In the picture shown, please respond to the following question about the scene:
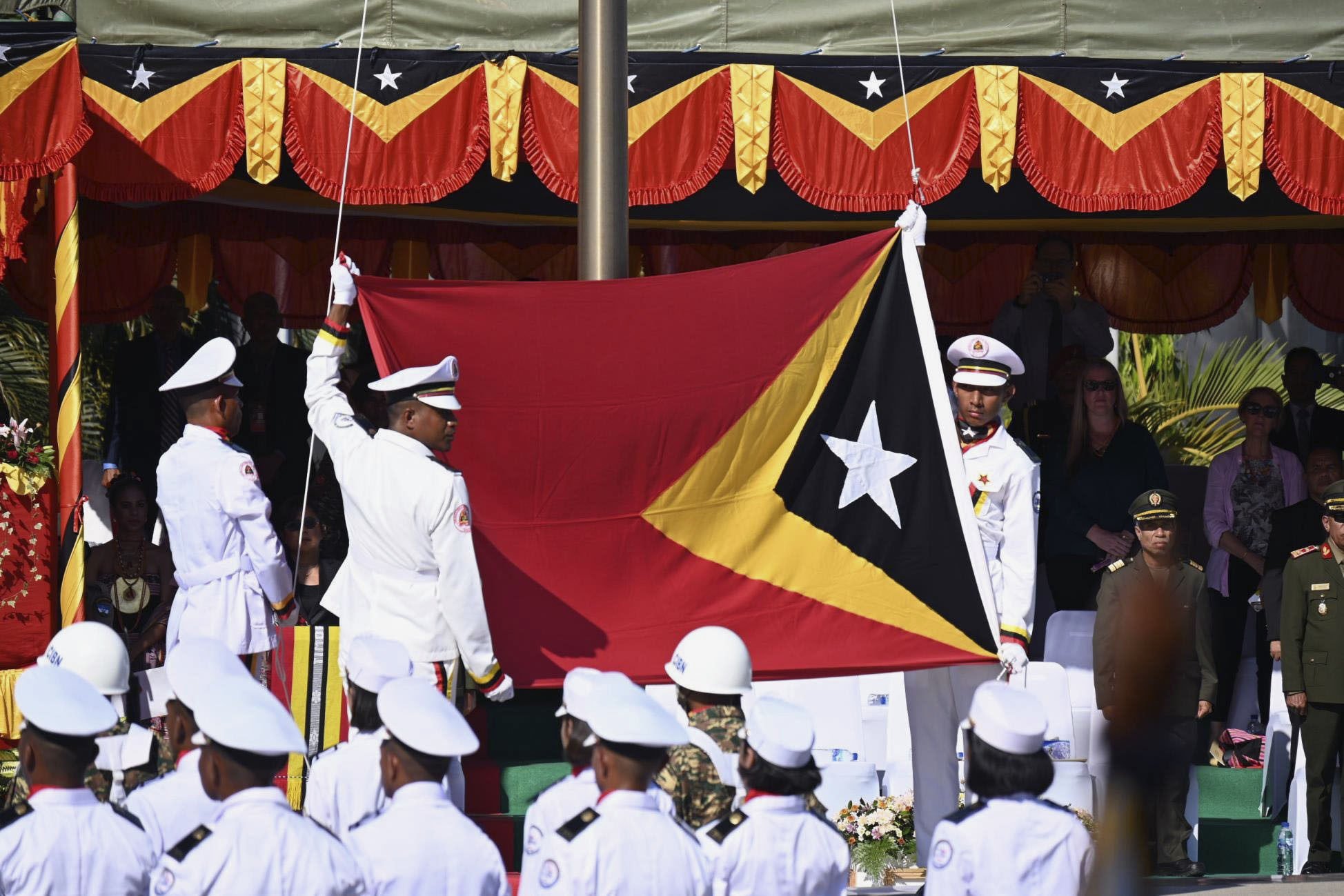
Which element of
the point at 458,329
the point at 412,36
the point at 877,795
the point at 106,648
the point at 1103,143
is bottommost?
the point at 877,795

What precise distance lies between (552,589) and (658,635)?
0.43 meters

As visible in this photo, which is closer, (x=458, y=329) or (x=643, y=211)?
(x=458, y=329)

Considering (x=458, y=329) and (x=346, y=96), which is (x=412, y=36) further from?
(x=458, y=329)

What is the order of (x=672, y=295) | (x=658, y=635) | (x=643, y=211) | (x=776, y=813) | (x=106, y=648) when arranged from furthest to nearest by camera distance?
(x=643, y=211)
(x=672, y=295)
(x=658, y=635)
(x=106, y=648)
(x=776, y=813)

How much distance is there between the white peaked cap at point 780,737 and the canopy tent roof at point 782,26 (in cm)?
475

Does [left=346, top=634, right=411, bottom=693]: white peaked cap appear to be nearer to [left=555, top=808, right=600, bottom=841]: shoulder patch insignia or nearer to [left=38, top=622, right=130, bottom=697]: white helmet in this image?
[left=38, top=622, right=130, bottom=697]: white helmet

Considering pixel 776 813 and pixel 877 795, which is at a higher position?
pixel 776 813

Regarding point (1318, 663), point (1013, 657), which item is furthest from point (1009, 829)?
point (1318, 663)

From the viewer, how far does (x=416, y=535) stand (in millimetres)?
6703

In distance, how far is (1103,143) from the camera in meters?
9.10

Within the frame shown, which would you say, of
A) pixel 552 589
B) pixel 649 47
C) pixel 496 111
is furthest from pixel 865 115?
pixel 552 589

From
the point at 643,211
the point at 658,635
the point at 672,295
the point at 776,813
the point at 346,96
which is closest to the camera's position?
the point at 776,813

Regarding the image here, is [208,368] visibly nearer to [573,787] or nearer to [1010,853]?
[573,787]

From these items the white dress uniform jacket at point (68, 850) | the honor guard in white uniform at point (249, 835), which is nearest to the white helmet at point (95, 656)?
the white dress uniform jacket at point (68, 850)
